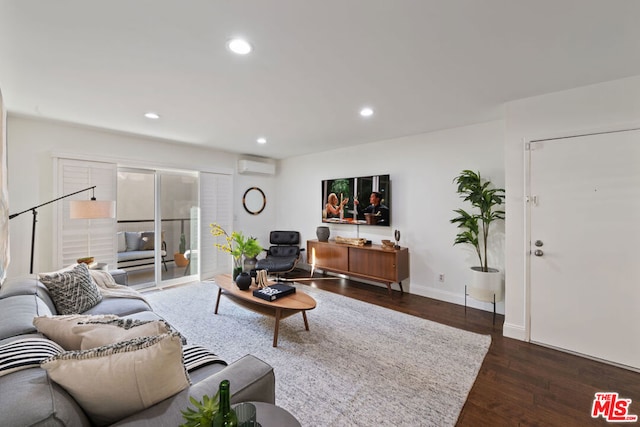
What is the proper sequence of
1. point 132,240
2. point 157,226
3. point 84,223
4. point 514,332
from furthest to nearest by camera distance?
point 157,226, point 132,240, point 84,223, point 514,332

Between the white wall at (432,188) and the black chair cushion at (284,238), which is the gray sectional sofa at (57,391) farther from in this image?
the black chair cushion at (284,238)

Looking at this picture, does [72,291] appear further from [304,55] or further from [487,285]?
[487,285]

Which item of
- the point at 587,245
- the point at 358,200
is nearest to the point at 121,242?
the point at 358,200

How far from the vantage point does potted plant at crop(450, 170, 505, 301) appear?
10.2 ft

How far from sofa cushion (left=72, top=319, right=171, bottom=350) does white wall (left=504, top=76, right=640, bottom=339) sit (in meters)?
3.16

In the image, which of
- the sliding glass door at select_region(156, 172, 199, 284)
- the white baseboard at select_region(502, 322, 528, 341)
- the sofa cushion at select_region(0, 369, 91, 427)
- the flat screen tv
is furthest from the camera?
the sliding glass door at select_region(156, 172, 199, 284)

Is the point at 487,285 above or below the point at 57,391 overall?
below

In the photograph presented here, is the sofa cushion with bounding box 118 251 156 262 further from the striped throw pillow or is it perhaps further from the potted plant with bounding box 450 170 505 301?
the potted plant with bounding box 450 170 505 301

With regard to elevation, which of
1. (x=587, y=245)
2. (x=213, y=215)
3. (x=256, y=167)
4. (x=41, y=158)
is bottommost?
(x=587, y=245)

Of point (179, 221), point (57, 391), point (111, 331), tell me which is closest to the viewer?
point (57, 391)

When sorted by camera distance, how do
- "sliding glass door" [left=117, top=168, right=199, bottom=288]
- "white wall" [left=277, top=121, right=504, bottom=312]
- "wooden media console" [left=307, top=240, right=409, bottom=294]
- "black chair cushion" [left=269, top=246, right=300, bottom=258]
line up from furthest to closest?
"black chair cushion" [left=269, top=246, right=300, bottom=258] → "sliding glass door" [left=117, top=168, right=199, bottom=288] → "wooden media console" [left=307, top=240, right=409, bottom=294] → "white wall" [left=277, top=121, right=504, bottom=312]

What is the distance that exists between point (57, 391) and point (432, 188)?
414cm

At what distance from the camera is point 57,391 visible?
35.1 inches

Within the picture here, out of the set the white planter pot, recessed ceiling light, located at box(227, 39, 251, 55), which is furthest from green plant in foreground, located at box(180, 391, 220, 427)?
the white planter pot
